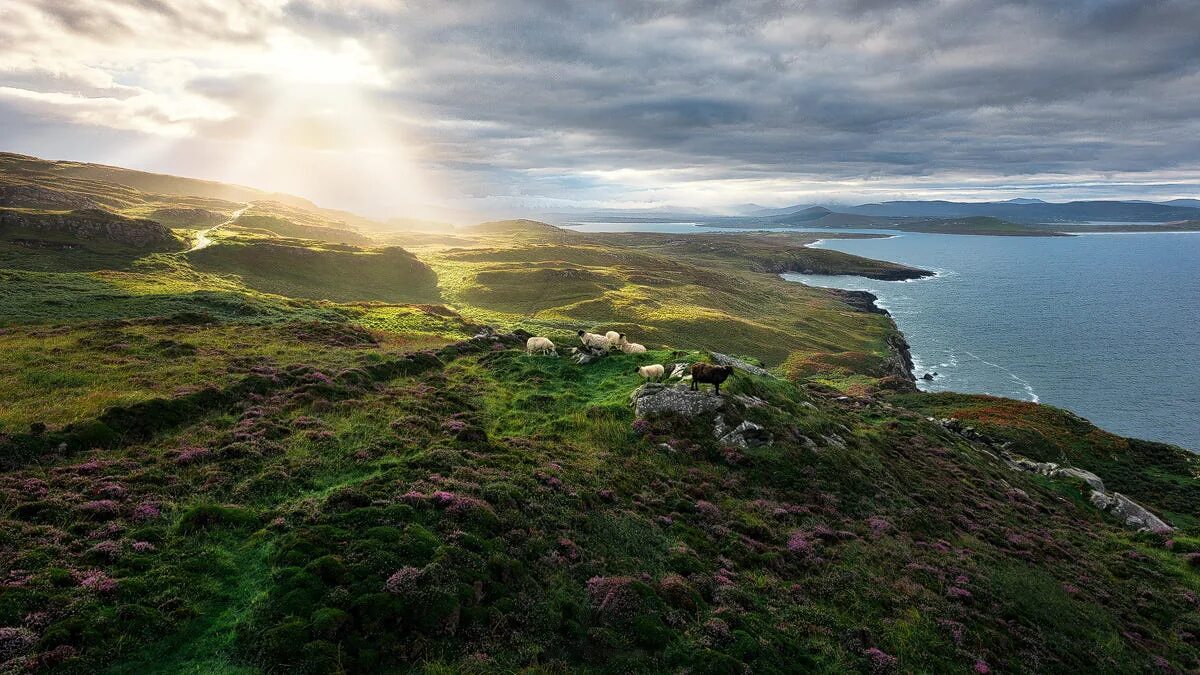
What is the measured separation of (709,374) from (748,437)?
419cm

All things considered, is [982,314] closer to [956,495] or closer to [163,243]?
[956,495]

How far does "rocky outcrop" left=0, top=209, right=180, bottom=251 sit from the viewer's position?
267 feet

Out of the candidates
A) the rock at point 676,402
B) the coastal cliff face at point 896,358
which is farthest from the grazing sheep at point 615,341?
the coastal cliff face at point 896,358

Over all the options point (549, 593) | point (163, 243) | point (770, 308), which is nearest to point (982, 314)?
point (770, 308)

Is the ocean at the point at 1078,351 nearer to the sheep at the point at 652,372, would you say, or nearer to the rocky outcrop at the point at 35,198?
the sheep at the point at 652,372

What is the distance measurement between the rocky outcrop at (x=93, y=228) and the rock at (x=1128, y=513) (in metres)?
133

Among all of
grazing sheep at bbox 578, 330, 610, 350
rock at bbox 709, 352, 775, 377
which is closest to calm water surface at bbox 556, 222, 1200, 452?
rock at bbox 709, 352, 775, 377

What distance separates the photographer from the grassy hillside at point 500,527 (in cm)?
1262

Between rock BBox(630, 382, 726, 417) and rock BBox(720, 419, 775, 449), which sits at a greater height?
rock BBox(630, 382, 726, 417)

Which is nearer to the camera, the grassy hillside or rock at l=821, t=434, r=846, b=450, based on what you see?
the grassy hillside

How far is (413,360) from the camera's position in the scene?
37375mm

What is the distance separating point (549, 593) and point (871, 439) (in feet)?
98.5

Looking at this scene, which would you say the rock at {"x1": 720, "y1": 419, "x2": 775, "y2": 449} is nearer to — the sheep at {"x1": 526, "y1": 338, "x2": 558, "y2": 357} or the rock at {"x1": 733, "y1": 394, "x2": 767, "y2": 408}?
the rock at {"x1": 733, "y1": 394, "x2": 767, "y2": 408}

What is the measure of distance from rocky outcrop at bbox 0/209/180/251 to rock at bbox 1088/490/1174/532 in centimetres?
13271
